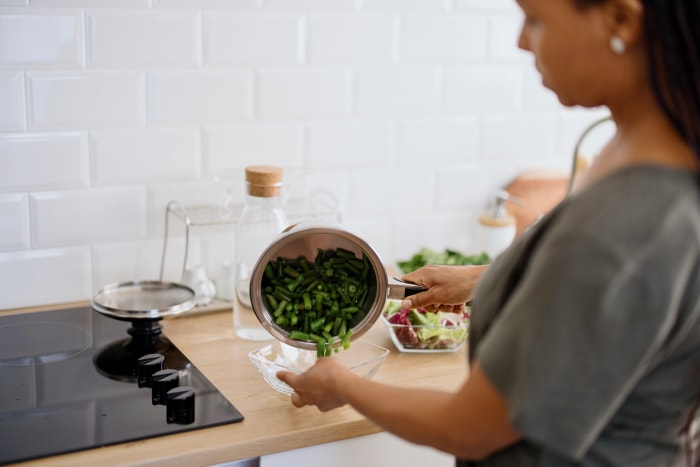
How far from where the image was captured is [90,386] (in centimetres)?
145

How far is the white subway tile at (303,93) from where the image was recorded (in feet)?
6.03

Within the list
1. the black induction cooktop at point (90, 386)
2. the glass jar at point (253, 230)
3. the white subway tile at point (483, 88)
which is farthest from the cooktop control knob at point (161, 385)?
the white subway tile at point (483, 88)

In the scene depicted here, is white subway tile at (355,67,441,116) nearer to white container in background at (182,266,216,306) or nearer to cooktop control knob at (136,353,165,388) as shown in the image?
white container in background at (182,266,216,306)

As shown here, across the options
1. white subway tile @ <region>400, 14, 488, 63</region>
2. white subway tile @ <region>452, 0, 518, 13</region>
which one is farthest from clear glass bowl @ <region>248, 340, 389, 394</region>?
white subway tile @ <region>452, 0, 518, 13</region>

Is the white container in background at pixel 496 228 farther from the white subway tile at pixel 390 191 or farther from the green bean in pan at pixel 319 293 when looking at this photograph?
the green bean in pan at pixel 319 293

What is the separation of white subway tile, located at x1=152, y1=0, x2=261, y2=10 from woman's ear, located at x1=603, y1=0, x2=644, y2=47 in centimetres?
105

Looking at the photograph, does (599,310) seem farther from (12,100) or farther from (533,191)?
(533,191)

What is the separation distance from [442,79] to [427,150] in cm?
17

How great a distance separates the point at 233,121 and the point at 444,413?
3.36 ft

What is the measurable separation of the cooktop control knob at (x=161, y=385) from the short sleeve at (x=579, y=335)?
26.6 inches

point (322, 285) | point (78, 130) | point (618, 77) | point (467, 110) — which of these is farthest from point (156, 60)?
point (618, 77)

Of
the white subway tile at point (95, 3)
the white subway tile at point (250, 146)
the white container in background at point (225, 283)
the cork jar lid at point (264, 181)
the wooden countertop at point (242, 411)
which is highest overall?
the white subway tile at point (95, 3)

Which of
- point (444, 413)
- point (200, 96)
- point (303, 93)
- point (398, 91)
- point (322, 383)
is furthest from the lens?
point (398, 91)

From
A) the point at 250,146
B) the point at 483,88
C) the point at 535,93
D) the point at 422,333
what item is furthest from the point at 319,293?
the point at 535,93
